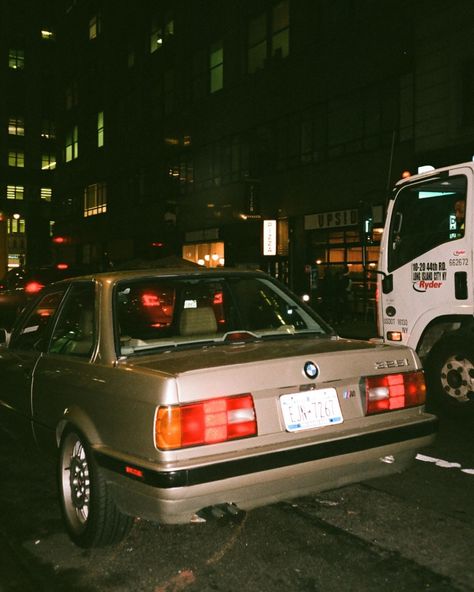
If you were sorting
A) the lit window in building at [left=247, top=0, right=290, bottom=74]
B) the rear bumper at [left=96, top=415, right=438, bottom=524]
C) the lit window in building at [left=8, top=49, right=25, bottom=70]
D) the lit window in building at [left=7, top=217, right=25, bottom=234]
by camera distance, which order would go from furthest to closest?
the lit window in building at [left=7, top=217, right=25, bottom=234] < the lit window in building at [left=8, top=49, right=25, bottom=70] < the lit window in building at [left=247, top=0, right=290, bottom=74] < the rear bumper at [left=96, top=415, right=438, bottom=524]

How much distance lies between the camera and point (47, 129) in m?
63.3

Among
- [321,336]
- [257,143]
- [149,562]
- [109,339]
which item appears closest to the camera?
[149,562]

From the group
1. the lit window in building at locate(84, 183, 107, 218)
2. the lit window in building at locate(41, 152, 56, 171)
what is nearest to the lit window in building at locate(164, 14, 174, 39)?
the lit window in building at locate(84, 183, 107, 218)

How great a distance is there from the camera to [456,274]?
649cm

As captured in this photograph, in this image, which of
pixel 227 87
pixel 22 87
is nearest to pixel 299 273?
pixel 227 87

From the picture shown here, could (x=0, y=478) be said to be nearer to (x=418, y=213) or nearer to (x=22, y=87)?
(x=418, y=213)

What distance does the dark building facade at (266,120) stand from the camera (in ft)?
56.9

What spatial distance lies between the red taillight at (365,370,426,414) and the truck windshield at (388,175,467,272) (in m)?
3.07

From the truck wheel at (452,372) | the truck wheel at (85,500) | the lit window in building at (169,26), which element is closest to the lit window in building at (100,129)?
the lit window in building at (169,26)

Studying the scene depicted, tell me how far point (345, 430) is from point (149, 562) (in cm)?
125

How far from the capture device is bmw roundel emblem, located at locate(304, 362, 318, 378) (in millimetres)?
3386

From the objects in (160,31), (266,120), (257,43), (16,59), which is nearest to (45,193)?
(16,59)

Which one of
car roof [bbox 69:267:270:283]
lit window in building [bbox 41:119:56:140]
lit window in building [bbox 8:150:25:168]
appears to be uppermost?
lit window in building [bbox 41:119:56:140]

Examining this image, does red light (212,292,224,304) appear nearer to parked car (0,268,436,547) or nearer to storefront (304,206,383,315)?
parked car (0,268,436,547)
